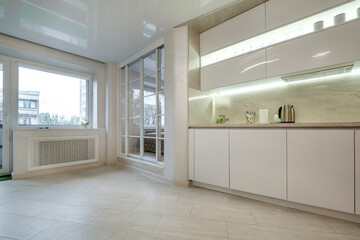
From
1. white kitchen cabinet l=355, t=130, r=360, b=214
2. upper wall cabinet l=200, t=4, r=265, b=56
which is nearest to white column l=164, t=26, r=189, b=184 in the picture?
upper wall cabinet l=200, t=4, r=265, b=56

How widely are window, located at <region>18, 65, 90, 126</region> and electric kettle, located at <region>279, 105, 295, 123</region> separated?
4132 mm

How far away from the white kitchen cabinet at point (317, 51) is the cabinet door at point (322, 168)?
0.70 meters

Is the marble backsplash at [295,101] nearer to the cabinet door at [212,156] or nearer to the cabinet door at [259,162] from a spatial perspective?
the cabinet door at [212,156]

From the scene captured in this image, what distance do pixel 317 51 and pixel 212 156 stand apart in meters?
1.64

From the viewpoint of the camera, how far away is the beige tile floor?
1328mm

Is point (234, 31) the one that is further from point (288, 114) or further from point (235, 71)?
point (288, 114)

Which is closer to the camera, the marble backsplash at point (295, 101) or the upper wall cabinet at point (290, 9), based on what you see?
the upper wall cabinet at point (290, 9)

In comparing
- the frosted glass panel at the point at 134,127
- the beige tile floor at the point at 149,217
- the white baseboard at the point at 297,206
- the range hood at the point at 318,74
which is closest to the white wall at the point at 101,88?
the frosted glass panel at the point at 134,127

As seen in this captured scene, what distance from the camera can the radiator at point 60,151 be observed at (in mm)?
3046

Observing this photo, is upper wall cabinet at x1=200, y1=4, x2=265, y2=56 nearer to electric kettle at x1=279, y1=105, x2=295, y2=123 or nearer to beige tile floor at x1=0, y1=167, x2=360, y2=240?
electric kettle at x1=279, y1=105, x2=295, y2=123

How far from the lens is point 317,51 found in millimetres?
1678

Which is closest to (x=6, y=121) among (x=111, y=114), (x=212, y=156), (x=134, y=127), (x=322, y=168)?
(x=111, y=114)

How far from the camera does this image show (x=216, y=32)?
2465mm

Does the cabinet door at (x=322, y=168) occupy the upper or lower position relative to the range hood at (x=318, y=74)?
lower
